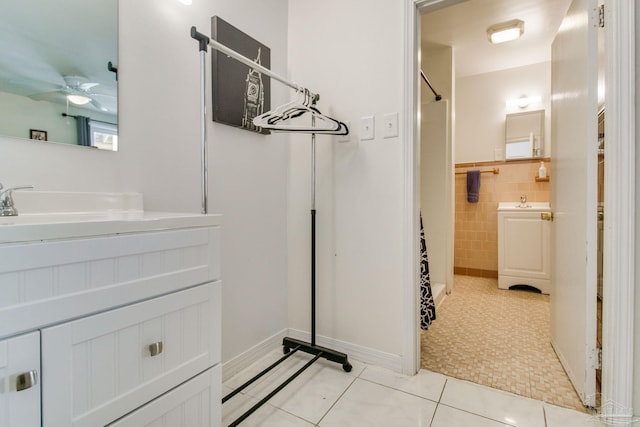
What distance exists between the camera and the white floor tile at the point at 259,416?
125 cm

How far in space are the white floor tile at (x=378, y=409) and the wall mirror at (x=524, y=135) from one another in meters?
3.20

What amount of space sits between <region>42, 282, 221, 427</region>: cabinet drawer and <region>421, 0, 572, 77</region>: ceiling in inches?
93.6

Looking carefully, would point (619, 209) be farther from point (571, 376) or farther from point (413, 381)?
point (413, 381)

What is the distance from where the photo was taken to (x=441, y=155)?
2.95 metres

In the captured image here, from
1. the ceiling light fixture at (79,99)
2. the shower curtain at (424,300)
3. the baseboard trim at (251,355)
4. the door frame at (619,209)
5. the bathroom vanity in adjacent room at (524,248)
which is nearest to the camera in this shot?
the ceiling light fixture at (79,99)

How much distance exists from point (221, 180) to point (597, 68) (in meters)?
1.72

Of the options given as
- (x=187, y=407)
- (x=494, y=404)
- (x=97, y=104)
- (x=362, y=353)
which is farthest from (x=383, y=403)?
(x=97, y=104)

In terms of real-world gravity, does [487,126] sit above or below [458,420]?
above

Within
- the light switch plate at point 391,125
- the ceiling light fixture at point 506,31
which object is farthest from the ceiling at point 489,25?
the light switch plate at point 391,125

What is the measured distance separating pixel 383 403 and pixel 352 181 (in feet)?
3.63

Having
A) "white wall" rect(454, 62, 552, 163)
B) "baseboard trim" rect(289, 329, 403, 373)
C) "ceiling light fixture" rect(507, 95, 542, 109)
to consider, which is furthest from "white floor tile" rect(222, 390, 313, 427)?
"ceiling light fixture" rect(507, 95, 542, 109)

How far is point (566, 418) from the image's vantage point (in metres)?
1.26

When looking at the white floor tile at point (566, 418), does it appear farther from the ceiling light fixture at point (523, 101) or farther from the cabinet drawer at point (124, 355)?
the ceiling light fixture at point (523, 101)

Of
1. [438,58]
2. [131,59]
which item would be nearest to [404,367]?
[131,59]
